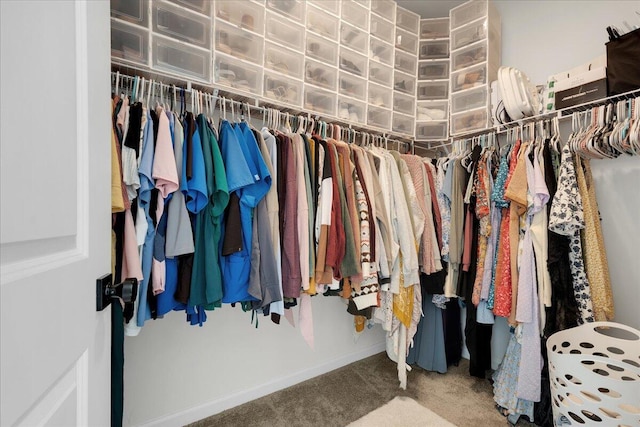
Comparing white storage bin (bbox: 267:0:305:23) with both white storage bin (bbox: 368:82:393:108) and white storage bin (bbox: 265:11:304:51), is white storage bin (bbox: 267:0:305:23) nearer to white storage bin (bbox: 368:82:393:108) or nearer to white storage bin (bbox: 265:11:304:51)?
white storage bin (bbox: 265:11:304:51)

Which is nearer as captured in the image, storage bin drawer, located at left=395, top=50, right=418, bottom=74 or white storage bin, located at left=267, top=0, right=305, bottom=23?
white storage bin, located at left=267, top=0, right=305, bottom=23

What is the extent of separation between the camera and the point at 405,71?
6.97ft

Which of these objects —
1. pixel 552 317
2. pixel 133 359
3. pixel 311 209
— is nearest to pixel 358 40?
pixel 311 209

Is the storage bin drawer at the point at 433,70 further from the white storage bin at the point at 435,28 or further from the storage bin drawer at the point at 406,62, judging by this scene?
the white storage bin at the point at 435,28

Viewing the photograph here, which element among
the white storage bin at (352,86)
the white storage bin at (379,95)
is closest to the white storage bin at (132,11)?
the white storage bin at (352,86)

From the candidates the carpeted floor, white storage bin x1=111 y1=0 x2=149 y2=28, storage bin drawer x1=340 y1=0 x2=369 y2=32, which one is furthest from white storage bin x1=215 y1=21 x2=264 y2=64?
the carpeted floor

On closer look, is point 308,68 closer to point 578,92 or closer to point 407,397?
point 578,92

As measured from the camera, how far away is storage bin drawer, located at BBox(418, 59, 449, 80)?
2.20 metres

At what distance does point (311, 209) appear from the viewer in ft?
4.66

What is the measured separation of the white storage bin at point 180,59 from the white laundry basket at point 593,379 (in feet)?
6.89

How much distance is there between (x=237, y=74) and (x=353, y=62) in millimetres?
793

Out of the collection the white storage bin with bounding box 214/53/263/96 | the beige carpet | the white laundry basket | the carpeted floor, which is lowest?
the carpeted floor

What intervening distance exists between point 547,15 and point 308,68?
1.73 meters

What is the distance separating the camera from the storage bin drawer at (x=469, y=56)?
2.01 meters
